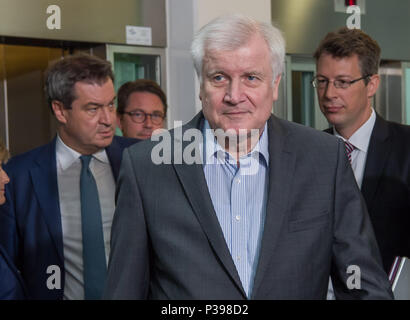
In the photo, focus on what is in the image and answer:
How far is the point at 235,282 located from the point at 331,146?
1.70 ft

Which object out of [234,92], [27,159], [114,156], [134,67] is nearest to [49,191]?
[27,159]

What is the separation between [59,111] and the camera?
3287mm

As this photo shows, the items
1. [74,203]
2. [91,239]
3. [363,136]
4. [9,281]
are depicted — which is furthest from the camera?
[363,136]

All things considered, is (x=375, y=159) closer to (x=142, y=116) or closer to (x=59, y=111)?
(x=59, y=111)

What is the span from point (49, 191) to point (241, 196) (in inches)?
50.8

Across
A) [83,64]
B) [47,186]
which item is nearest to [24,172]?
[47,186]

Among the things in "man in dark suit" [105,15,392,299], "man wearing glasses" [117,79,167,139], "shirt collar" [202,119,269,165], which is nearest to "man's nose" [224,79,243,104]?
"man in dark suit" [105,15,392,299]

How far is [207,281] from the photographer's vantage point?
195 centimetres

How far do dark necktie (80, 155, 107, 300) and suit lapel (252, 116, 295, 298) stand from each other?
116 centimetres

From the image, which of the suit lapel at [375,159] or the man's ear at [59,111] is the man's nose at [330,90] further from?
the man's ear at [59,111]

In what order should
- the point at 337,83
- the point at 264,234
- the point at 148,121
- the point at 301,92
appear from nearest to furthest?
the point at 264,234 < the point at 337,83 < the point at 148,121 < the point at 301,92

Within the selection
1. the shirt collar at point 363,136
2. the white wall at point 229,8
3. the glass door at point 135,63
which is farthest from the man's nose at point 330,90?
the glass door at point 135,63

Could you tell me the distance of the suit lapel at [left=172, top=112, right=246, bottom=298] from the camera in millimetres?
1938
